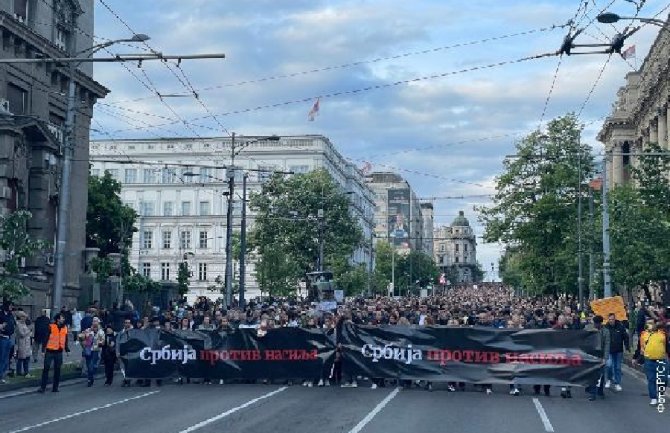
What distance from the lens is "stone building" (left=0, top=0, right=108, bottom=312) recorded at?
3688 centimetres

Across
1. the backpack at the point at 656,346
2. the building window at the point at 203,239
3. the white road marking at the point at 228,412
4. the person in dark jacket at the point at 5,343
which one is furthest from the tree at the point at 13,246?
the building window at the point at 203,239

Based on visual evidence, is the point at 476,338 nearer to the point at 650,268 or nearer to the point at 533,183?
the point at 650,268

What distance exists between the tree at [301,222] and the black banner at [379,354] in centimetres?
4924

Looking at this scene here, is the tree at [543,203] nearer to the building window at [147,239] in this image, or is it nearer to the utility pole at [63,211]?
the utility pole at [63,211]

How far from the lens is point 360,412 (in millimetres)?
17109

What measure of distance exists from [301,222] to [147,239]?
35169 mm

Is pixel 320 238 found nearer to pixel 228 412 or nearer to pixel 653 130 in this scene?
pixel 653 130

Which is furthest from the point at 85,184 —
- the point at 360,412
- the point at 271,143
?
the point at 271,143

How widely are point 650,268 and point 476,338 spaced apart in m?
14.7

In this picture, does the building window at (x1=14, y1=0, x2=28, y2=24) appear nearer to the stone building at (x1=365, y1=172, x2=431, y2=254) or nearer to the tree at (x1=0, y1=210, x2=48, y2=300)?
the tree at (x1=0, y1=210, x2=48, y2=300)

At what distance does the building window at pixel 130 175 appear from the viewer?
106 m

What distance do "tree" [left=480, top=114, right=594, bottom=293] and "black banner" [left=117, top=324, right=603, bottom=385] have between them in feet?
108

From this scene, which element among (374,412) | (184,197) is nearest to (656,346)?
(374,412)

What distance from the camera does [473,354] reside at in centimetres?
Result: 2178
